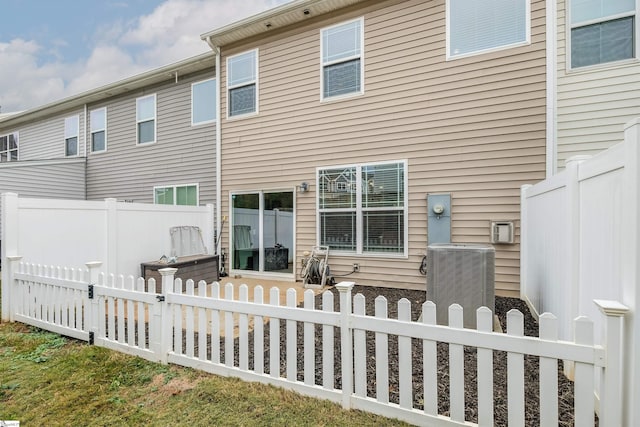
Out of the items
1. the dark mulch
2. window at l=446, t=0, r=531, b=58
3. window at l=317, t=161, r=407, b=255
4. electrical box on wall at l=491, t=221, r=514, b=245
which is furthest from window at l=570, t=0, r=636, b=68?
the dark mulch

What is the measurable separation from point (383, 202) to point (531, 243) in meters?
2.38

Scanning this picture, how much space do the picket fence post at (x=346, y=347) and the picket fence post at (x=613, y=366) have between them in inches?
54.8

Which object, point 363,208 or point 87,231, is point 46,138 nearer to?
point 87,231

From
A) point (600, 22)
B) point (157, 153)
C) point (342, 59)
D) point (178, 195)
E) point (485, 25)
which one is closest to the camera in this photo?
point (600, 22)

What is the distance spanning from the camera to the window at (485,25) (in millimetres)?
5145

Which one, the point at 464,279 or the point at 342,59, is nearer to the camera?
the point at 464,279

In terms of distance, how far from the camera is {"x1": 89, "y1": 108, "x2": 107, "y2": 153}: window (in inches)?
412

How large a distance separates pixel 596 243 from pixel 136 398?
3.49 meters

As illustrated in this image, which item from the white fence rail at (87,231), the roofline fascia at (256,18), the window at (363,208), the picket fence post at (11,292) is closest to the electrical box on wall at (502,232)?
the window at (363,208)

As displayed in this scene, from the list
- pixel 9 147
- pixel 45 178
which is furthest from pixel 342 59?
pixel 9 147

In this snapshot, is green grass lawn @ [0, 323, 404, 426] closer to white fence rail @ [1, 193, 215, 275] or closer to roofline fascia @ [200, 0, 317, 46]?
white fence rail @ [1, 193, 215, 275]

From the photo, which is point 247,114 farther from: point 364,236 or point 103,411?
point 103,411

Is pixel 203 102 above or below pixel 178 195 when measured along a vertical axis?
above

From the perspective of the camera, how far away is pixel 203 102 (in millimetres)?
8789
